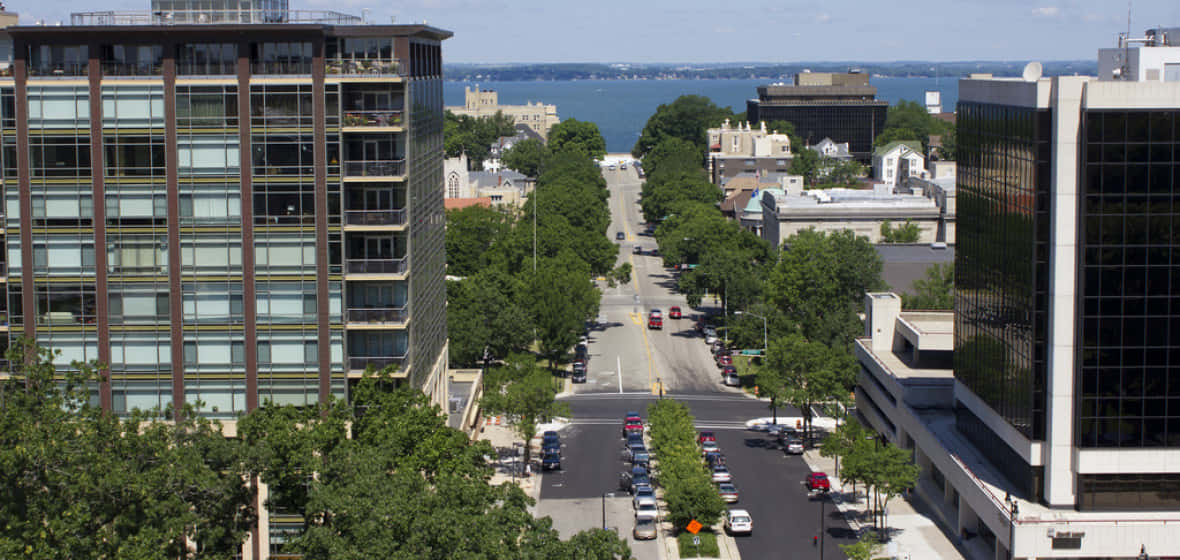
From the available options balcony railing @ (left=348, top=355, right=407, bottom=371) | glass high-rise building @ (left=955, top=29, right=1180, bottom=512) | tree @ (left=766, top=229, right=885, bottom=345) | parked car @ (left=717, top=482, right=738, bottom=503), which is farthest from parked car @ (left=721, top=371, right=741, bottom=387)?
balcony railing @ (left=348, top=355, right=407, bottom=371)

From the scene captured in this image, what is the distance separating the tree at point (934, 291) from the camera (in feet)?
397

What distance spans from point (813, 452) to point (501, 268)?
53.4 m

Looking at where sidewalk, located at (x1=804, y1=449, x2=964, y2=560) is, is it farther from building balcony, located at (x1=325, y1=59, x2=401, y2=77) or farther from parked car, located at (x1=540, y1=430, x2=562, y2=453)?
building balcony, located at (x1=325, y1=59, x2=401, y2=77)

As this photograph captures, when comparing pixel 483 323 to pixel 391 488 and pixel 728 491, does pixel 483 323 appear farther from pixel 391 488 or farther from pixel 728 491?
pixel 391 488

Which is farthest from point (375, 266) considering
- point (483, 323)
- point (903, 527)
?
point (483, 323)

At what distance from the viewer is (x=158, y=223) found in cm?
6612

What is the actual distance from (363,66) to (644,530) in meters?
28.8

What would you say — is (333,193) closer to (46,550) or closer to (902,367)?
(46,550)

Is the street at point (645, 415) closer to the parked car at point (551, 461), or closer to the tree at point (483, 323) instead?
the parked car at point (551, 461)

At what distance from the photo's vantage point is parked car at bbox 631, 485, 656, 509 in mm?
78700

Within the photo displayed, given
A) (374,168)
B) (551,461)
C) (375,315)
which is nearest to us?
(374,168)

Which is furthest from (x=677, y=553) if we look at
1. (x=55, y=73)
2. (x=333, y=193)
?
(x=55, y=73)

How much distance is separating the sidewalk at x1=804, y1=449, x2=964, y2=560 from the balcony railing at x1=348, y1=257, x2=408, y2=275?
95.8ft

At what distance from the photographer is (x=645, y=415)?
344ft
